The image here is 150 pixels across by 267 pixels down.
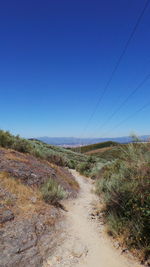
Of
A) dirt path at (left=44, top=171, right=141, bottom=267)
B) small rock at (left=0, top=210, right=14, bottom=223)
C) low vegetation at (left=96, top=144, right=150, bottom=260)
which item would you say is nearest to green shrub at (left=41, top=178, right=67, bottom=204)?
dirt path at (left=44, top=171, right=141, bottom=267)

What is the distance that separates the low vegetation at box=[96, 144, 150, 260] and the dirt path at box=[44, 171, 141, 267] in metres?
0.36

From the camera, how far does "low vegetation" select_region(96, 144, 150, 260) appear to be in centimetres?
359

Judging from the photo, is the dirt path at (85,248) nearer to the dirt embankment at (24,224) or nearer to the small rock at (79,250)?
the small rock at (79,250)

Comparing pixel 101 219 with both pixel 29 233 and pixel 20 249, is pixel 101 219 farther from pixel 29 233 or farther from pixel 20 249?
pixel 20 249

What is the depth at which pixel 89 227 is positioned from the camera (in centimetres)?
481

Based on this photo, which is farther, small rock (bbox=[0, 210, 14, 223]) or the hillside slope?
small rock (bbox=[0, 210, 14, 223])

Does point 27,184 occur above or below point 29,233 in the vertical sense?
above

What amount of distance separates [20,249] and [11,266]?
40 cm

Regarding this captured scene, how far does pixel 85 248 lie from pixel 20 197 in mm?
2450

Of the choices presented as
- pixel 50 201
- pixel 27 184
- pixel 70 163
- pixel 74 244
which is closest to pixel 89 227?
pixel 74 244

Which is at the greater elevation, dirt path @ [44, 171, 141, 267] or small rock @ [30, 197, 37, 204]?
small rock @ [30, 197, 37, 204]

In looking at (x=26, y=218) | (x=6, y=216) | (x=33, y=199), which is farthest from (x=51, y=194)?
(x=6, y=216)

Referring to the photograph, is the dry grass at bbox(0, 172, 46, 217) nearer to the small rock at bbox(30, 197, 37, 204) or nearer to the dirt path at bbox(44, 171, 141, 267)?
the small rock at bbox(30, 197, 37, 204)

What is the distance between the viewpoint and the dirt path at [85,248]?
328cm
